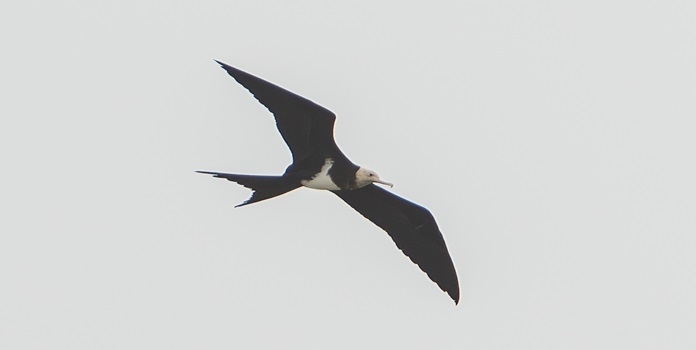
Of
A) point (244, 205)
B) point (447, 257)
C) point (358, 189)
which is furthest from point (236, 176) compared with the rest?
point (447, 257)

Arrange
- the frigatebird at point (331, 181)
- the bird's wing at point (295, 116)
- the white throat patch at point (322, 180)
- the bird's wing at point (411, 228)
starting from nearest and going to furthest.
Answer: the bird's wing at point (295, 116) < the frigatebird at point (331, 181) < the white throat patch at point (322, 180) < the bird's wing at point (411, 228)

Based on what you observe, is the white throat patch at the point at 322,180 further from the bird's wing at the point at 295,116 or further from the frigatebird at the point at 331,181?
the bird's wing at the point at 295,116

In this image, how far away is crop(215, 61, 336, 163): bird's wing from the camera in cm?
936

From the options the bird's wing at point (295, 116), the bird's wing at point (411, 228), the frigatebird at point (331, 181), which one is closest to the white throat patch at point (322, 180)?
the frigatebird at point (331, 181)

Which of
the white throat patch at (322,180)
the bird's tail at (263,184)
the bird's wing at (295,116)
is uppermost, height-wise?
the bird's wing at (295,116)

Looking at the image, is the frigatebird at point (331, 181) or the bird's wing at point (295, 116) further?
the frigatebird at point (331, 181)

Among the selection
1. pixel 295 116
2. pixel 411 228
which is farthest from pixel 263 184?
pixel 411 228

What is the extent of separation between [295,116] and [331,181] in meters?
0.64

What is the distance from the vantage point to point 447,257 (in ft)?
36.6

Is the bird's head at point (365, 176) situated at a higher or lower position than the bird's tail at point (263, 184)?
higher

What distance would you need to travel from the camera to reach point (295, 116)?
9.73 metres

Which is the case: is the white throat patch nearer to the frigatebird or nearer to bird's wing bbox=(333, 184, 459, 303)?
the frigatebird

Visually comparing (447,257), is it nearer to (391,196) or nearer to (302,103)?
(391,196)

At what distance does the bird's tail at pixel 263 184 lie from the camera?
9.57 metres
